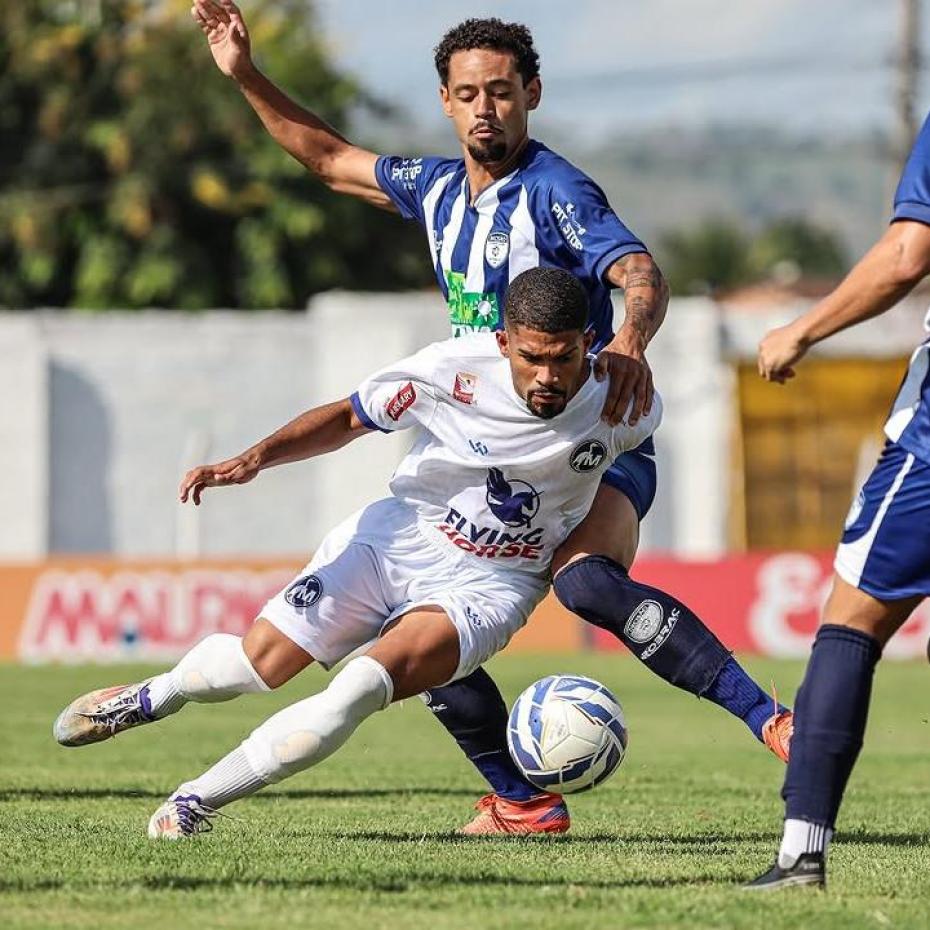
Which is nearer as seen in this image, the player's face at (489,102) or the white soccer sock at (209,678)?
the white soccer sock at (209,678)

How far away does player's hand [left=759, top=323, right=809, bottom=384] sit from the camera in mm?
5352

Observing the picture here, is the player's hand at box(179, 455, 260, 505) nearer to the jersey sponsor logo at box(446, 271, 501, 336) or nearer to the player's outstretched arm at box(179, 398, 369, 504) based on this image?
the player's outstretched arm at box(179, 398, 369, 504)

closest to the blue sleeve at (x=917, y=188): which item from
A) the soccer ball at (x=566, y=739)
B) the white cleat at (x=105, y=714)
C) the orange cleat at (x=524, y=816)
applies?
the soccer ball at (x=566, y=739)

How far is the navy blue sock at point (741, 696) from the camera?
700 centimetres

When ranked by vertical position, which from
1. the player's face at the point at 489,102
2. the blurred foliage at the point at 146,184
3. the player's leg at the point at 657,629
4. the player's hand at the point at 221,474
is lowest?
the player's leg at the point at 657,629

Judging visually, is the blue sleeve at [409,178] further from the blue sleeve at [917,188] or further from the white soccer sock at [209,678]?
the blue sleeve at [917,188]

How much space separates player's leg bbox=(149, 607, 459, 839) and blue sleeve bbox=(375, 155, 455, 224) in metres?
1.82

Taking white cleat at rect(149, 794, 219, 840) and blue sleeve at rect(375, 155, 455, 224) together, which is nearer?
white cleat at rect(149, 794, 219, 840)

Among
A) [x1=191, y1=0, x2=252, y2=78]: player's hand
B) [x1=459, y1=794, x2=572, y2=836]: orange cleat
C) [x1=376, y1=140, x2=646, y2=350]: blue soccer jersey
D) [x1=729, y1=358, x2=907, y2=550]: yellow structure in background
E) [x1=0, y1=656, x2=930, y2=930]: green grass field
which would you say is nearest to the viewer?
[x1=0, y1=656, x2=930, y2=930]: green grass field

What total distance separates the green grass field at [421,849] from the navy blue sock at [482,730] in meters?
0.25

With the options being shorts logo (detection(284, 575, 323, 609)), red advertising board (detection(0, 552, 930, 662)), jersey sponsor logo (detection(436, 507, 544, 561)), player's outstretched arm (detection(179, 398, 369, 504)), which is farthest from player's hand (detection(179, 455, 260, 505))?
red advertising board (detection(0, 552, 930, 662))

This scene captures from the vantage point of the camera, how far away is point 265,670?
7.21m

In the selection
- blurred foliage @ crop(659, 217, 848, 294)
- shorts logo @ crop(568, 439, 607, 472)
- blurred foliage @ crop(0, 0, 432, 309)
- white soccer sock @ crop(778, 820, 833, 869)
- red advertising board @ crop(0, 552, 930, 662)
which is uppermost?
blurred foliage @ crop(659, 217, 848, 294)

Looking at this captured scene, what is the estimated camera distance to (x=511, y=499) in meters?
7.14
